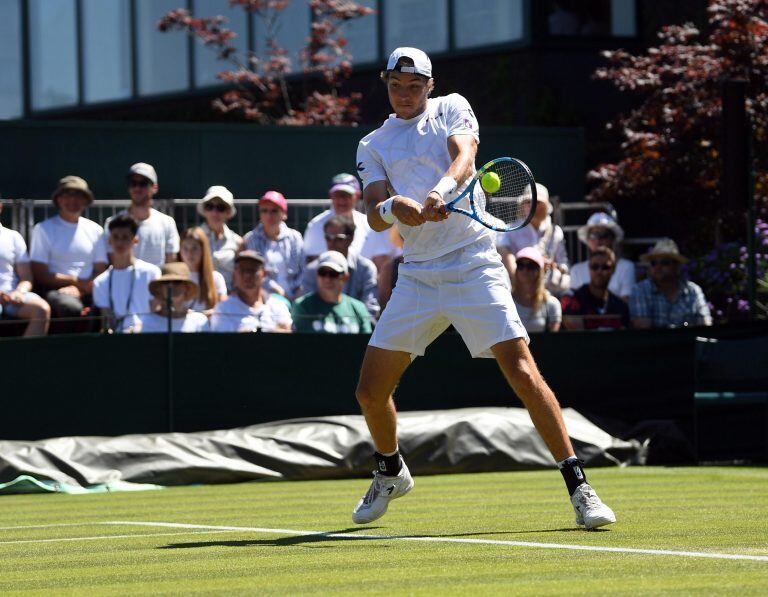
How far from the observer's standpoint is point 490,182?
7477 millimetres

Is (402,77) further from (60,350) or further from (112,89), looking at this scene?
(112,89)

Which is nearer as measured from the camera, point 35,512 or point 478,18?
point 35,512

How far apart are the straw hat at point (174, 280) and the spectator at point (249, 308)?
0.28 meters

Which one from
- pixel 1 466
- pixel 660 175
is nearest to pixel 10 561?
pixel 1 466

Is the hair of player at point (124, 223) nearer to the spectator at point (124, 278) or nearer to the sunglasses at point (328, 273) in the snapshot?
Answer: the spectator at point (124, 278)

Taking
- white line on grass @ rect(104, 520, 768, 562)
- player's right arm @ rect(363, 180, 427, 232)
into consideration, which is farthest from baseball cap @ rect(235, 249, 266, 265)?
player's right arm @ rect(363, 180, 427, 232)

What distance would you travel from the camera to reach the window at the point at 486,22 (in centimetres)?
2108

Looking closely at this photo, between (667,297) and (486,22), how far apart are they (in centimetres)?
818

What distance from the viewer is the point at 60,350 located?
485 inches

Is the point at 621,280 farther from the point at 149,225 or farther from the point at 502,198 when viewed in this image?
the point at 502,198

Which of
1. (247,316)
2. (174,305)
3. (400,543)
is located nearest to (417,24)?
(247,316)

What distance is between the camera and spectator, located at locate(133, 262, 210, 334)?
12.8 meters

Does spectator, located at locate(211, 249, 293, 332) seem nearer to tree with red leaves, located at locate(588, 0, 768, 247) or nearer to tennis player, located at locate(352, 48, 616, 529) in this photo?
tennis player, located at locate(352, 48, 616, 529)

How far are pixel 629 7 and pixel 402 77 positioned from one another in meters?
14.4
